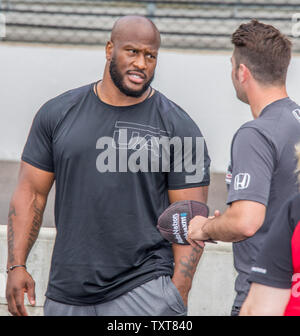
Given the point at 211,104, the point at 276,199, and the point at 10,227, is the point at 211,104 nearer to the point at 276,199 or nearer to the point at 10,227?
the point at 10,227

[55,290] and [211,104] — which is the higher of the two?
[211,104]

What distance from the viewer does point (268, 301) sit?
2090mm

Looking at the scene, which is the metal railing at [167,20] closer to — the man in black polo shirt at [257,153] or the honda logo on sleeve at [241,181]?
the man in black polo shirt at [257,153]

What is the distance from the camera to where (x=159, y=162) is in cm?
326

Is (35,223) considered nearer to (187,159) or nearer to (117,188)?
(117,188)

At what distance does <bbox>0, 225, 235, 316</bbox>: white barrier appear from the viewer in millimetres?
4402

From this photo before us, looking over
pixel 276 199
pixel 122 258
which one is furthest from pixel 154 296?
pixel 276 199

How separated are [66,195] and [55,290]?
500mm

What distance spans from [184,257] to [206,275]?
1.15 metres

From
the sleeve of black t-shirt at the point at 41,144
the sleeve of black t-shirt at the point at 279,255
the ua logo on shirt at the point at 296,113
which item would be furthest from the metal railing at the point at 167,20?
the sleeve of black t-shirt at the point at 279,255

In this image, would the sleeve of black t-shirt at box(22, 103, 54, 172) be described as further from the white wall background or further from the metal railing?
the metal railing

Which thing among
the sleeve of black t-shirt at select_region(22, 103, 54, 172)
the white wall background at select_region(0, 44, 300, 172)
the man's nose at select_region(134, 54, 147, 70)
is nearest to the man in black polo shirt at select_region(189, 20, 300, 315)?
the man's nose at select_region(134, 54, 147, 70)

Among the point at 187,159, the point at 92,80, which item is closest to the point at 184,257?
the point at 187,159

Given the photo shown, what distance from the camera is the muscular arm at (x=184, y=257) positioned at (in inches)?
130
